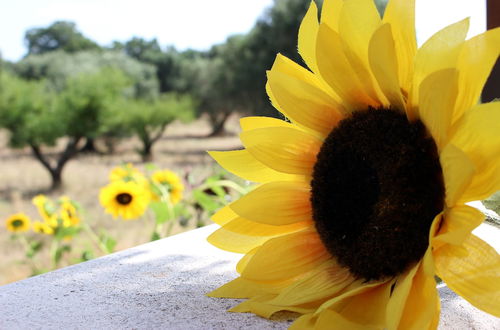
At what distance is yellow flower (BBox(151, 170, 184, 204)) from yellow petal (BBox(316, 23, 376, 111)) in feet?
3.64

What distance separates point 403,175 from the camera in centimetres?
33

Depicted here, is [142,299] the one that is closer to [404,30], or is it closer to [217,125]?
[404,30]

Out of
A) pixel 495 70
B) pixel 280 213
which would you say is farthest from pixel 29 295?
pixel 495 70

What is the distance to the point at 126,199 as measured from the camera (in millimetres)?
1457

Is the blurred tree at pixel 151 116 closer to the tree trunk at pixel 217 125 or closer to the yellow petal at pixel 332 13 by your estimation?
the tree trunk at pixel 217 125

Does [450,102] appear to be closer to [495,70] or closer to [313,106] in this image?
[313,106]

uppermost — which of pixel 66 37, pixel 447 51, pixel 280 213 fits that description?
pixel 66 37

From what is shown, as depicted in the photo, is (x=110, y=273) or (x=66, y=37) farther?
(x=66, y=37)

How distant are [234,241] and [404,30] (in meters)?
0.23

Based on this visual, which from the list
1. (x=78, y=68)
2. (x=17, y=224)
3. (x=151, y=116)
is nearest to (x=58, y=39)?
(x=78, y=68)

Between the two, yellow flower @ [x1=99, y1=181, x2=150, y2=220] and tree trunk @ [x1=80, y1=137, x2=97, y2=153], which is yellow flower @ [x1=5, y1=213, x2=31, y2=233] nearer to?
yellow flower @ [x1=99, y1=181, x2=150, y2=220]

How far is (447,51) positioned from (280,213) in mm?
182

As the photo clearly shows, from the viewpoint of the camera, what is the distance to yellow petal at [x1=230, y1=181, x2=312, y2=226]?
42 centimetres

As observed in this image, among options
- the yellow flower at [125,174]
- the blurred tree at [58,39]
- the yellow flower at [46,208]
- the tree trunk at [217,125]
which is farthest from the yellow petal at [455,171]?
the blurred tree at [58,39]
